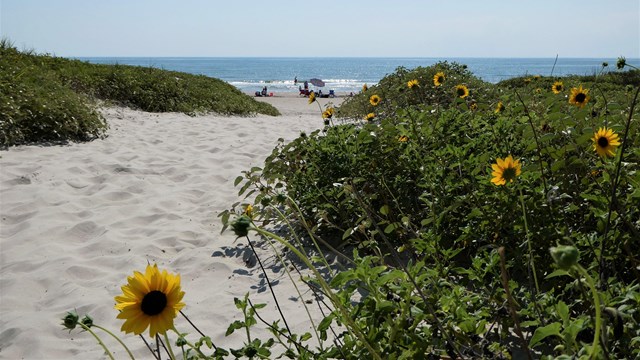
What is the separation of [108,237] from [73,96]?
198 inches

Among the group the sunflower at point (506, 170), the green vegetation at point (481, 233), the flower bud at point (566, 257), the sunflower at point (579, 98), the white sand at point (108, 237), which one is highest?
the sunflower at point (579, 98)

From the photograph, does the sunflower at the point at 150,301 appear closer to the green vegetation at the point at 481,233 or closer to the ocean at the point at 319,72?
the green vegetation at the point at 481,233

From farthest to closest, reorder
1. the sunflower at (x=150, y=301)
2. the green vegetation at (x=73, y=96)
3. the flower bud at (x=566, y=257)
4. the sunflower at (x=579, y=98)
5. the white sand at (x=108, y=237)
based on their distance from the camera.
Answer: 1. the green vegetation at (x=73, y=96)
2. the sunflower at (x=579, y=98)
3. the white sand at (x=108, y=237)
4. the sunflower at (x=150, y=301)
5. the flower bud at (x=566, y=257)

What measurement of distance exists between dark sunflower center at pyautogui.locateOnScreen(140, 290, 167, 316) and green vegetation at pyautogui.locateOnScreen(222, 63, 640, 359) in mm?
256

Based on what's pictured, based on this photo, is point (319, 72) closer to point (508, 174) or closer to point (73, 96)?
point (73, 96)

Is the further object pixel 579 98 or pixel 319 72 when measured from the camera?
pixel 319 72

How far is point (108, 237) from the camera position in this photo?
4035 mm

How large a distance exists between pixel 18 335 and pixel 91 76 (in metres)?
9.99

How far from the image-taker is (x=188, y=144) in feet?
24.7

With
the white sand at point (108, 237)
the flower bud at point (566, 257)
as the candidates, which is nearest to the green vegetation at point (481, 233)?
the flower bud at point (566, 257)

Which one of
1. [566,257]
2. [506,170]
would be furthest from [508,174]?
[566,257]

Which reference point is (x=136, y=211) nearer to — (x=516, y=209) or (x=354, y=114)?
(x=516, y=209)

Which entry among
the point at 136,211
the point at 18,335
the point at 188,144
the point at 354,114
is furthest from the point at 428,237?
the point at 354,114

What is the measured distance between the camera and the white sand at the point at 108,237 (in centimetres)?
293
